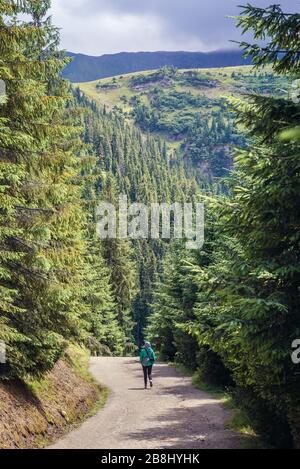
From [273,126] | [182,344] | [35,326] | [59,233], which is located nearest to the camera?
[273,126]

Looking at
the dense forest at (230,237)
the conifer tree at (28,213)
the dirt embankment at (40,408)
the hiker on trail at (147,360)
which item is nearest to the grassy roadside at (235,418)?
the dense forest at (230,237)

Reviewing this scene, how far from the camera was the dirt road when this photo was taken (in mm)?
11352

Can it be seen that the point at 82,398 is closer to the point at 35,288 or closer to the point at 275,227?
the point at 35,288

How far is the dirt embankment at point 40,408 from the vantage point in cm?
1091

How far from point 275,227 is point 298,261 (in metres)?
0.85

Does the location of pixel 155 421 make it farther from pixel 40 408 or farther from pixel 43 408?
pixel 40 408

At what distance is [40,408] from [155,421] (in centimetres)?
342

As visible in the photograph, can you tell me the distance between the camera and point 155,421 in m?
14.1

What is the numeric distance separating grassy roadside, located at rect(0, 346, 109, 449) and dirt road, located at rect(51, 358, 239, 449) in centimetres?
49

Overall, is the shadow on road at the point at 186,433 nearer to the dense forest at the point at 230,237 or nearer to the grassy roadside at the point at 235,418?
the grassy roadside at the point at 235,418

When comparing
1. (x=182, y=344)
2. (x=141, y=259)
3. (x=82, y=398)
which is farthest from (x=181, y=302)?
(x=141, y=259)

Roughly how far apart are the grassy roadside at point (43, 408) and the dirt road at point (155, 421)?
49 cm

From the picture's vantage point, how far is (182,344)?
26078mm

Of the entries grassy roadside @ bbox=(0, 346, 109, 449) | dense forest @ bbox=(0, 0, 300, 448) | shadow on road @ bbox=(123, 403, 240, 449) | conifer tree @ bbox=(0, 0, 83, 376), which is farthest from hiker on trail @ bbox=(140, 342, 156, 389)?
conifer tree @ bbox=(0, 0, 83, 376)
